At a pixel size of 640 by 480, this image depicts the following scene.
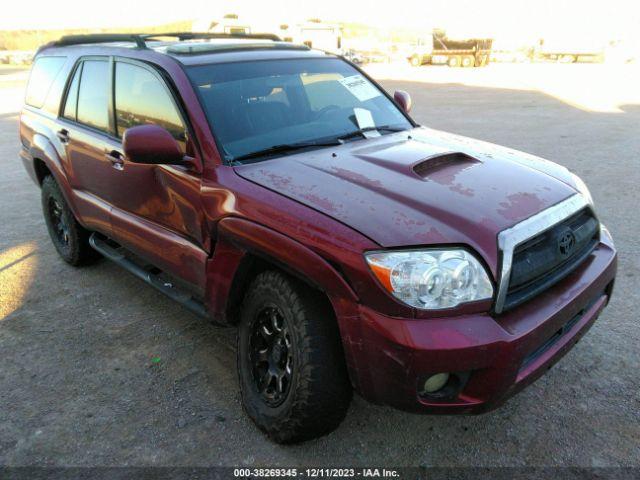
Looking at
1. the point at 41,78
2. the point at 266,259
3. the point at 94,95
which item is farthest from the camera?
the point at 41,78

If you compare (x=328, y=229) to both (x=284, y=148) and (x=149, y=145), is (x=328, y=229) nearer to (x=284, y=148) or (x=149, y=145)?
(x=284, y=148)

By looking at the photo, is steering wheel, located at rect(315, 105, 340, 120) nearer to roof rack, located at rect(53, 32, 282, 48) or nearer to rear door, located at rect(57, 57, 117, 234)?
roof rack, located at rect(53, 32, 282, 48)

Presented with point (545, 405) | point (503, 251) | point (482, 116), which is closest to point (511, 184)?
point (503, 251)

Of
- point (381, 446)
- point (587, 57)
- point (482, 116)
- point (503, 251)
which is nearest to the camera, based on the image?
point (503, 251)

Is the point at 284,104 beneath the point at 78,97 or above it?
above

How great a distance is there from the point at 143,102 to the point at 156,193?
60 cm

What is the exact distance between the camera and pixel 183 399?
286 cm

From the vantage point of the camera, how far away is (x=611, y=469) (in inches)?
90.8

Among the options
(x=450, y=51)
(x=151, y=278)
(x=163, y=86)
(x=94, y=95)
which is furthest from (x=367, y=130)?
(x=450, y=51)

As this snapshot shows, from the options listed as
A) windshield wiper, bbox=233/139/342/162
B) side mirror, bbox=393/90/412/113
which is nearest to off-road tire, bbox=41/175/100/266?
windshield wiper, bbox=233/139/342/162

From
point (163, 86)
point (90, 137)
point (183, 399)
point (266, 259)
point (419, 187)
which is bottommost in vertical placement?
point (183, 399)

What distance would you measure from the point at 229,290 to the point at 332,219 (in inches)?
30.5

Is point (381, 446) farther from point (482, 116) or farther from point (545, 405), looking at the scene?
point (482, 116)

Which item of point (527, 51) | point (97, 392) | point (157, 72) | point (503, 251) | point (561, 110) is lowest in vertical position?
point (527, 51)
